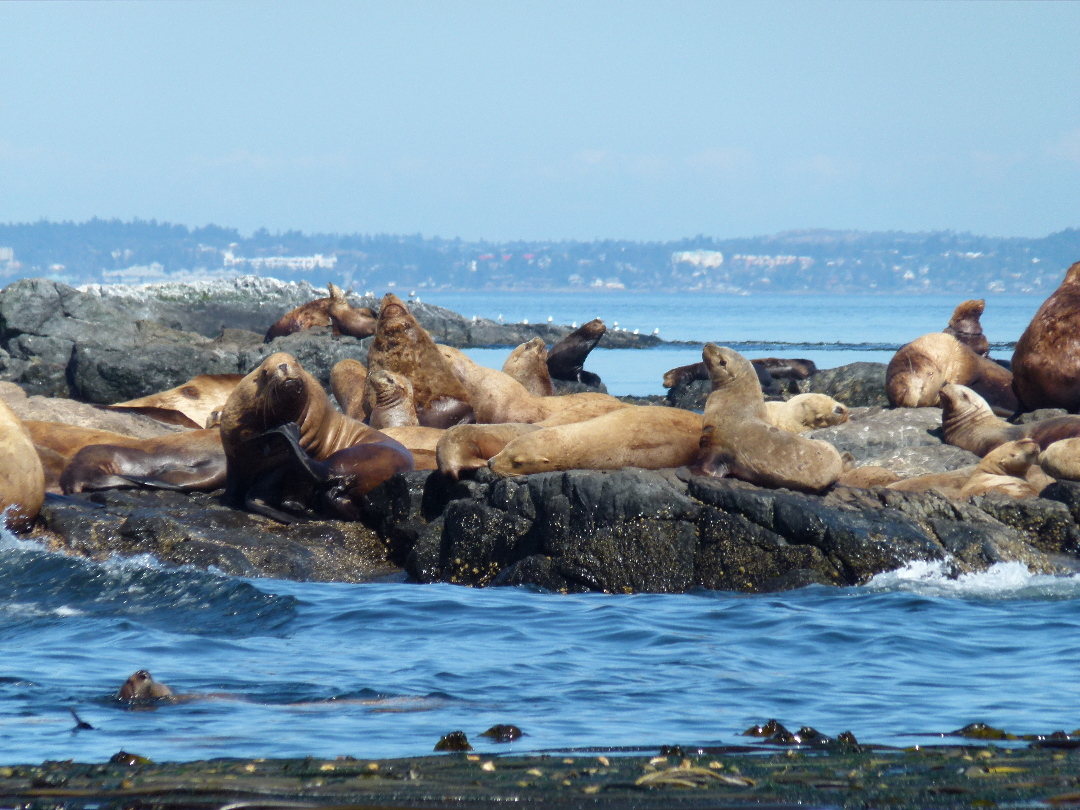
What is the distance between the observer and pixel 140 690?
4836 mm

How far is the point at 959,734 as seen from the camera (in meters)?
4.39

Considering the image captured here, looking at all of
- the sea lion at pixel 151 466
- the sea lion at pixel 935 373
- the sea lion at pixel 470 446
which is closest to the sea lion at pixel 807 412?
the sea lion at pixel 935 373

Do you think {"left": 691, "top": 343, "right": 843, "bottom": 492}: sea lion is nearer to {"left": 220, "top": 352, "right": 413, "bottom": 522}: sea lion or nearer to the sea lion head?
{"left": 220, "top": 352, "right": 413, "bottom": 522}: sea lion

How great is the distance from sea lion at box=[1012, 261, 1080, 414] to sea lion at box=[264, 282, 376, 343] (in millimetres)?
12814

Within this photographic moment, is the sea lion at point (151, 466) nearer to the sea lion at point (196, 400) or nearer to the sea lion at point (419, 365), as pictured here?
the sea lion at point (419, 365)

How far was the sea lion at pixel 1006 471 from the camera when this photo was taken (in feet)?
31.2

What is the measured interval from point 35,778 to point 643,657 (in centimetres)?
305

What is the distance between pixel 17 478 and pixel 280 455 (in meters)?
1.88

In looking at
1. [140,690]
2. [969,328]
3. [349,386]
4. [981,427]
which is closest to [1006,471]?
[981,427]

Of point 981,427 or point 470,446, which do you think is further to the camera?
point 981,427

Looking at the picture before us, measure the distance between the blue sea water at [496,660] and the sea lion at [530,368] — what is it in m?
7.99

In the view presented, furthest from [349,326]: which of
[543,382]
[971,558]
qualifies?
[971,558]

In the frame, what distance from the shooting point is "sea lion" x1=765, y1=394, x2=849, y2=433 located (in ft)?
41.4

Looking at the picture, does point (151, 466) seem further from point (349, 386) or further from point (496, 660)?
point (496, 660)
